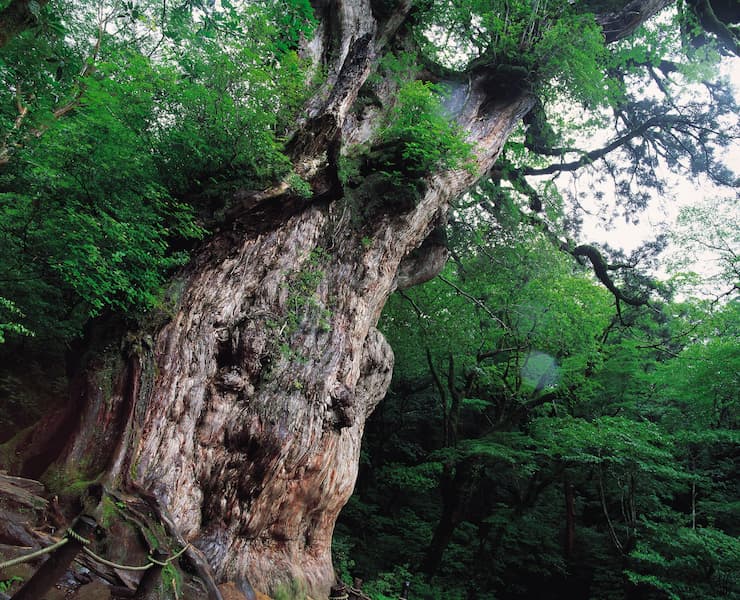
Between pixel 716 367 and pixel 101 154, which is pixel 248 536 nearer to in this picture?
pixel 101 154

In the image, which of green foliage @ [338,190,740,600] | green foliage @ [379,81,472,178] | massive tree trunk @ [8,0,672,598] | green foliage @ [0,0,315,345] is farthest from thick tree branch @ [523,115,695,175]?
green foliage @ [0,0,315,345]

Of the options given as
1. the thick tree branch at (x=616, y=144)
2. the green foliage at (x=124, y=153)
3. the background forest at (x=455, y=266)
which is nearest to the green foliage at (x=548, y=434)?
the background forest at (x=455, y=266)

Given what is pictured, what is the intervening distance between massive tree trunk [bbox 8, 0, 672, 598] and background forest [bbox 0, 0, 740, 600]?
21 cm

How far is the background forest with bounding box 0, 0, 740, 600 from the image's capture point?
12.4 ft

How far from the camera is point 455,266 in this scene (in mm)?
12398

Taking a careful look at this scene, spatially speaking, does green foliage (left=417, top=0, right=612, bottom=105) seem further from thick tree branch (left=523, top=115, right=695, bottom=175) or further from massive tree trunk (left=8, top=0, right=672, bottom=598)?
massive tree trunk (left=8, top=0, right=672, bottom=598)

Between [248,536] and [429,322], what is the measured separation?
7.39 m

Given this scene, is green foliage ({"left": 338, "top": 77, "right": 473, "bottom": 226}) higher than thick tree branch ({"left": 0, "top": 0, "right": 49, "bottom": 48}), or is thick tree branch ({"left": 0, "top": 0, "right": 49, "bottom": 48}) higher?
green foliage ({"left": 338, "top": 77, "right": 473, "bottom": 226})

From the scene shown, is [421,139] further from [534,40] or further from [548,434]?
[548,434]

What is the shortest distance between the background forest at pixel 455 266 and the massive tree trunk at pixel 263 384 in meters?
0.21

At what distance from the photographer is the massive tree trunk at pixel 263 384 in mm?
3582

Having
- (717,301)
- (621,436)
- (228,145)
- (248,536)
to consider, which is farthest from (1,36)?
(717,301)

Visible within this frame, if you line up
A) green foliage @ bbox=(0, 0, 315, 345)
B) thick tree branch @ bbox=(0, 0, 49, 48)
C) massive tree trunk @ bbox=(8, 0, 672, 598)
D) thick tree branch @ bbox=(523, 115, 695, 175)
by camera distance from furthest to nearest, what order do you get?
1. thick tree branch @ bbox=(523, 115, 695, 175)
2. massive tree trunk @ bbox=(8, 0, 672, 598)
3. green foliage @ bbox=(0, 0, 315, 345)
4. thick tree branch @ bbox=(0, 0, 49, 48)

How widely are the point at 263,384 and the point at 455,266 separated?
8.90 metres
